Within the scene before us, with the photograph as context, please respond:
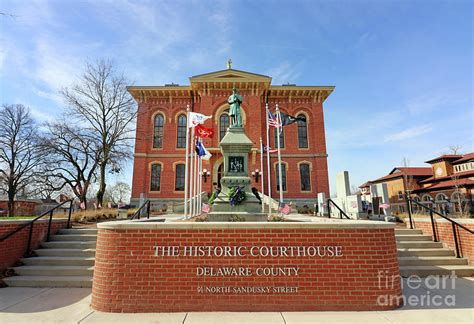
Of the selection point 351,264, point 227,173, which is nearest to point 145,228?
point 351,264

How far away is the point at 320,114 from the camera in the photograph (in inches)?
978

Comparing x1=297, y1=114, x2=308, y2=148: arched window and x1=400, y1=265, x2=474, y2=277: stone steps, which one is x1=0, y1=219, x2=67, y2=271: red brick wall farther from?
x1=297, y1=114, x2=308, y2=148: arched window

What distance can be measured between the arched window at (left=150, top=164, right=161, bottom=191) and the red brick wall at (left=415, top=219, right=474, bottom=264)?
810 inches

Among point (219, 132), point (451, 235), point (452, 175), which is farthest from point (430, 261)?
point (452, 175)

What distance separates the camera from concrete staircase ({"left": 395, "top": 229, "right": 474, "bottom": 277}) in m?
5.95

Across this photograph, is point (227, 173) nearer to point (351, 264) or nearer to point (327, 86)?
point (351, 264)

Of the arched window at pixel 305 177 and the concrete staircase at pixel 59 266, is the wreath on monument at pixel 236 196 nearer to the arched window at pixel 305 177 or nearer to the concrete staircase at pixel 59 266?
the concrete staircase at pixel 59 266

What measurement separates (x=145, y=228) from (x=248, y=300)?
2.23 m

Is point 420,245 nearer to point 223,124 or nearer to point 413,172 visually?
point 223,124

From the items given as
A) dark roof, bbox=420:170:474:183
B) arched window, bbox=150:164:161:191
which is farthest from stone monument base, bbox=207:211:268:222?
dark roof, bbox=420:170:474:183

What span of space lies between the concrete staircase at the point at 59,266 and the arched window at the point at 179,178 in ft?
51.2

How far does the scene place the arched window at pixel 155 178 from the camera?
23042 millimetres

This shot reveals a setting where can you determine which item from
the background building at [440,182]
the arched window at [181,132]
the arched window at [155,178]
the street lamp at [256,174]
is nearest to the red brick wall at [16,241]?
the arched window at [155,178]

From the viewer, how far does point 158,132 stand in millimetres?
24297
